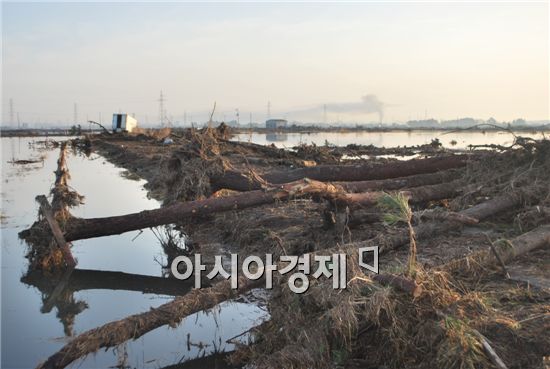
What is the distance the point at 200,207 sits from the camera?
24.9 ft

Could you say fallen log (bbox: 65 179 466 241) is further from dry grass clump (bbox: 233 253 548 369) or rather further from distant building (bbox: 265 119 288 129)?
distant building (bbox: 265 119 288 129)

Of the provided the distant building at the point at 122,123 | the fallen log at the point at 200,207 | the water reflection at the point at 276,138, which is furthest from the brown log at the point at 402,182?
the distant building at the point at 122,123

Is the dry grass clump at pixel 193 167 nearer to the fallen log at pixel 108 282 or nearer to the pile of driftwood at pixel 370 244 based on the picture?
the pile of driftwood at pixel 370 244

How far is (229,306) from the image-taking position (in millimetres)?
5992

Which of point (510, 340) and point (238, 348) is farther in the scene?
point (238, 348)

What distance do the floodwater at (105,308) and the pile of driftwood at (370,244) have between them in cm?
42

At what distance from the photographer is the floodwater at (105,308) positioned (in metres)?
4.80

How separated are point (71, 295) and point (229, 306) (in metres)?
2.20

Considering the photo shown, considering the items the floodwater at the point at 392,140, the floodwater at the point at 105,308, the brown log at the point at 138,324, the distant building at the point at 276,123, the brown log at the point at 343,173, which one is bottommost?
the floodwater at the point at 105,308

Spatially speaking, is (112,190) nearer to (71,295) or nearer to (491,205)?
(71,295)

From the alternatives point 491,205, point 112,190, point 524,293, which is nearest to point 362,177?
point 491,205

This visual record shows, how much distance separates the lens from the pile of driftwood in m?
3.94

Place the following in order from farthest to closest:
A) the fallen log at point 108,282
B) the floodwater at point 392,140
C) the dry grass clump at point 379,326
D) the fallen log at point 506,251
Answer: the floodwater at point 392,140 → the fallen log at point 108,282 → the fallen log at point 506,251 → the dry grass clump at point 379,326

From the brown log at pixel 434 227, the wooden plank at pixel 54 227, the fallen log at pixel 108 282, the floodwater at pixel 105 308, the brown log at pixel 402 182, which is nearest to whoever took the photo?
the floodwater at pixel 105 308
